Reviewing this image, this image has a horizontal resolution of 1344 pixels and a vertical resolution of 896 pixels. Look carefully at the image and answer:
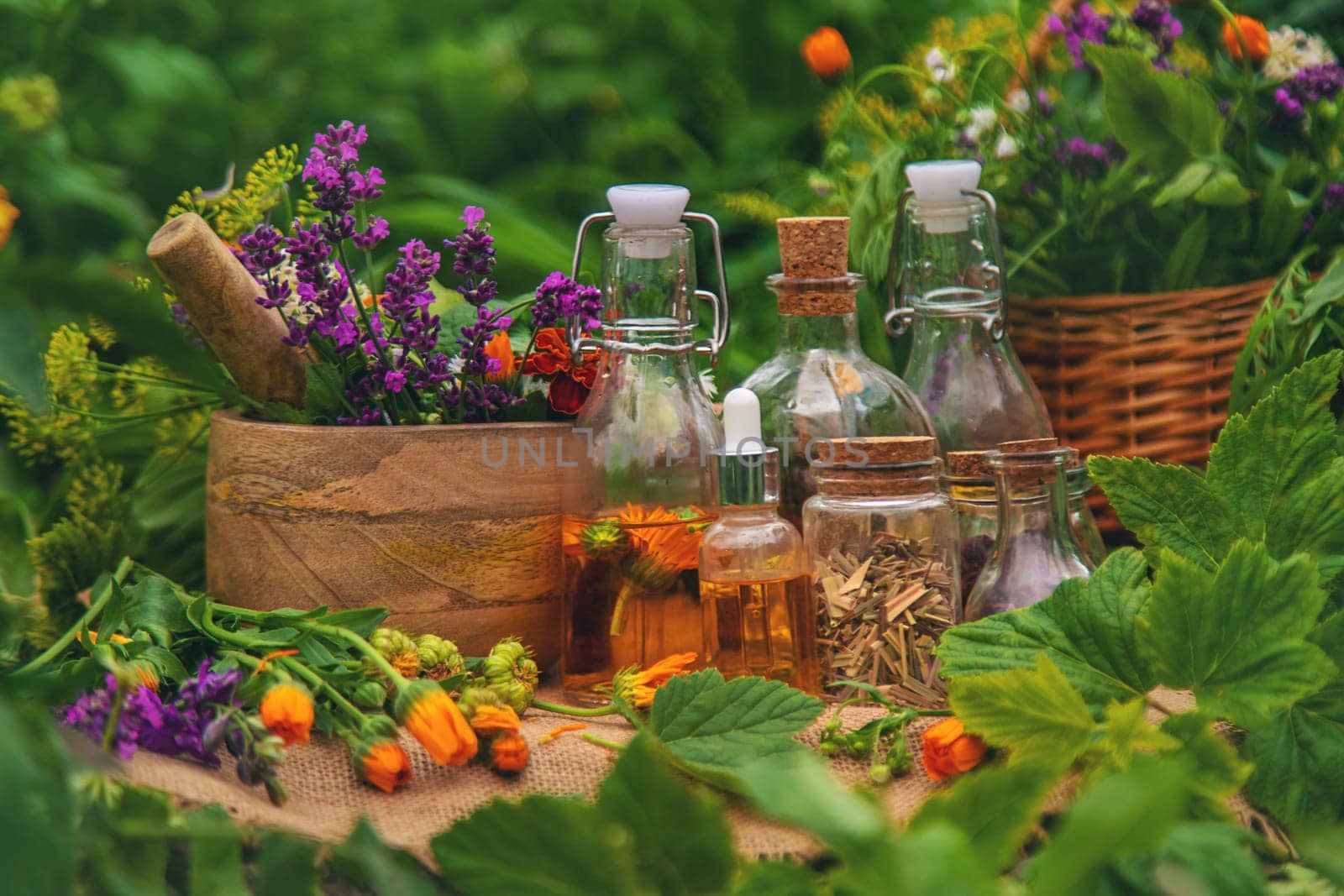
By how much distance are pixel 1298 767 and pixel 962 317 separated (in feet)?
1.39

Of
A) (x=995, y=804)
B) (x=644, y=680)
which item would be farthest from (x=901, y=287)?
(x=995, y=804)

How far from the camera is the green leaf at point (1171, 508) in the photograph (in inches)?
28.5

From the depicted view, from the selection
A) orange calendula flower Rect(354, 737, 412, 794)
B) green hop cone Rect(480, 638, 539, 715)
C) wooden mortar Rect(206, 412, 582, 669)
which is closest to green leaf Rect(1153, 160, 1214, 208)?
wooden mortar Rect(206, 412, 582, 669)

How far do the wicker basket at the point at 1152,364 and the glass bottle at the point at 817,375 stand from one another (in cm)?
22

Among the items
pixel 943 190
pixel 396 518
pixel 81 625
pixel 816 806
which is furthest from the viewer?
pixel 943 190

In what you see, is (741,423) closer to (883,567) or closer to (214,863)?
(883,567)

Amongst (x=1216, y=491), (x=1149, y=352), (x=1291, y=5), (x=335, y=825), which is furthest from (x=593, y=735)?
(x=1291, y=5)

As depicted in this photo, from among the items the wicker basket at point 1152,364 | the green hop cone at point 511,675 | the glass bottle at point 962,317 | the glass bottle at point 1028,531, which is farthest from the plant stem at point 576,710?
the wicker basket at point 1152,364

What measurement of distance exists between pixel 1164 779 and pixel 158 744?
0.47m

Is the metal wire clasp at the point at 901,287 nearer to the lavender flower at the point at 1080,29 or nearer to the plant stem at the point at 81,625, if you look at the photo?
the lavender flower at the point at 1080,29

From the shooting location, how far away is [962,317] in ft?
3.17

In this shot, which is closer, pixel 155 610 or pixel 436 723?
pixel 436 723

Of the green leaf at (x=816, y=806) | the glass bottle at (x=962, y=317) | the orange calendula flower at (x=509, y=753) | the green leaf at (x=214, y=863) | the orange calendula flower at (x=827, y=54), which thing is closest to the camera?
the green leaf at (x=816, y=806)

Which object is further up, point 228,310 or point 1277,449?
point 228,310
